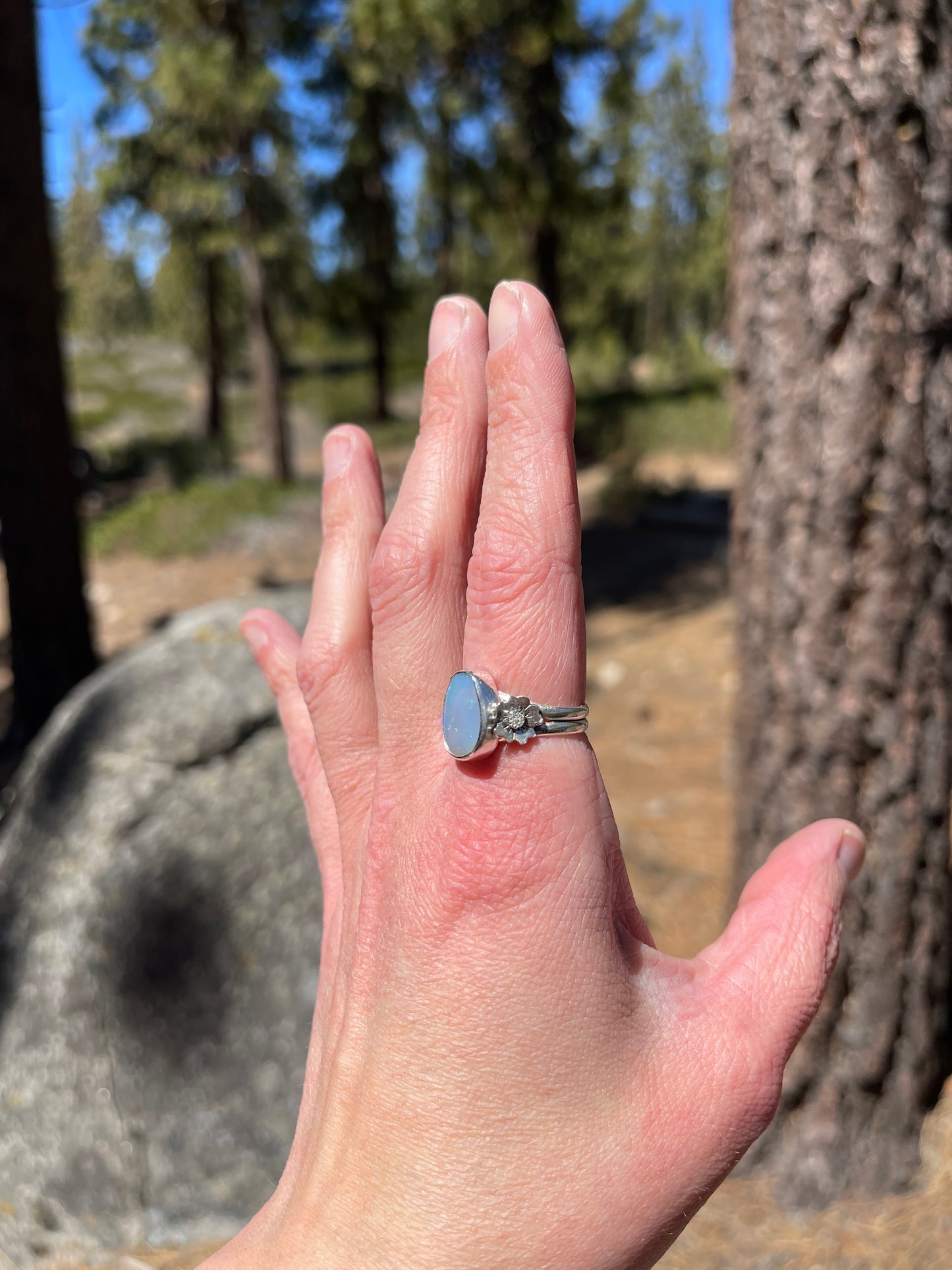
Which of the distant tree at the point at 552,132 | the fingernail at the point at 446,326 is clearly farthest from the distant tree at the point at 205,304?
the fingernail at the point at 446,326

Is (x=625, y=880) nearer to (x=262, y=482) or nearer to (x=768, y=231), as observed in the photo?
(x=768, y=231)

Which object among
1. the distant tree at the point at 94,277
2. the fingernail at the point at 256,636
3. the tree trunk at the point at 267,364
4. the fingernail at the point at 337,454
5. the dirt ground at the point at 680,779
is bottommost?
the dirt ground at the point at 680,779

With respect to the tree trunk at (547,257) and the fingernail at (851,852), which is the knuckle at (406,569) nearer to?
the fingernail at (851,852)

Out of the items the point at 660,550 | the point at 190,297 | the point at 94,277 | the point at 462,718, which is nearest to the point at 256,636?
the point at 462,718

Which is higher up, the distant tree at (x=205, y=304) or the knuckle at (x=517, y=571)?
the distant tree at (x=205, y=304)

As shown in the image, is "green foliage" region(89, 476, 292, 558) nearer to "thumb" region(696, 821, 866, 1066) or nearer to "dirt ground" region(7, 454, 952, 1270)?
"dirt ground" region(7, 454, 952, 1270)

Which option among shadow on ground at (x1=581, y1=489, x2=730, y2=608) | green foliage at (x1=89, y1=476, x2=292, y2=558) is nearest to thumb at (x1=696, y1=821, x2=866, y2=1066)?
shadow on ground at (x1=581, y1=489, x2=730, y2=608)
